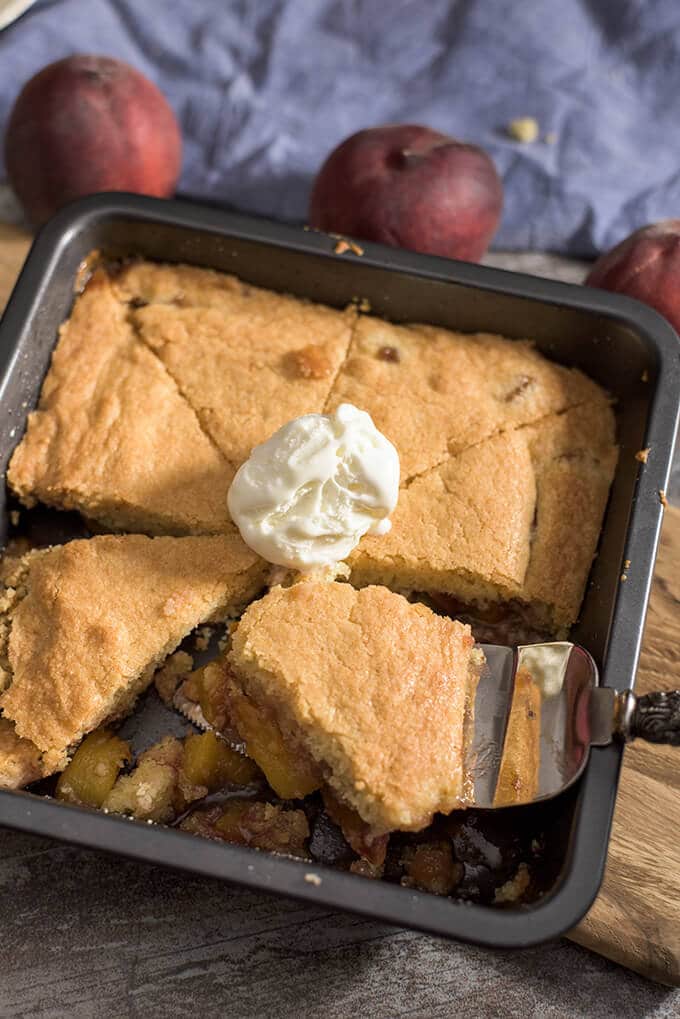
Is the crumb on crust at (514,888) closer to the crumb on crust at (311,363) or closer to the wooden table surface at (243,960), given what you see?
the wooden table surface at (243,960)

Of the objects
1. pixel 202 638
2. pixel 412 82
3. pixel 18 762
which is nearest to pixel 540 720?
pixel 202 638

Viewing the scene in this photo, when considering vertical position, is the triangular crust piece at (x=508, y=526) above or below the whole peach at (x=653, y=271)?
below

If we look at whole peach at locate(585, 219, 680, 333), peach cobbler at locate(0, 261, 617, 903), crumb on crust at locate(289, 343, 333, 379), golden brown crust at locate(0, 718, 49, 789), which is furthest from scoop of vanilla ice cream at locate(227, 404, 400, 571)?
whole peach at locate(585, 219, 680, 333)

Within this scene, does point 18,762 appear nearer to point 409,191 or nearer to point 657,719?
point 657,719

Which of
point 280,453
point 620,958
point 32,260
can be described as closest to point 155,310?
point 32,260

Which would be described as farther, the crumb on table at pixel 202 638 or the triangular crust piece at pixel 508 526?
the crumb on table at pixel 202 638

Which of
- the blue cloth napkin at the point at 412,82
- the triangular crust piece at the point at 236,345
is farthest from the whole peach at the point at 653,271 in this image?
the triangular crust piece at the point at 236,345

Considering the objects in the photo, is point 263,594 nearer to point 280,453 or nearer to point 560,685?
point 280,453
